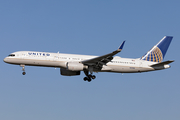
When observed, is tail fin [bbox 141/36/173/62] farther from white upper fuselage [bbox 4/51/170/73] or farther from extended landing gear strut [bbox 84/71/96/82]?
extended landing gear strut [bbox 84/71/96/82]

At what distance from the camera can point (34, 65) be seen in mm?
47375

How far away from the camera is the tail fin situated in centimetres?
5285

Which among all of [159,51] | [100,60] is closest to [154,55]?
[159,51]

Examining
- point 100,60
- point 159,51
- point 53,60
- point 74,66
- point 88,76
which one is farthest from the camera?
point 159,51

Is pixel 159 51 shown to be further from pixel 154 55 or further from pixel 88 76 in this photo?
pixel 88 76

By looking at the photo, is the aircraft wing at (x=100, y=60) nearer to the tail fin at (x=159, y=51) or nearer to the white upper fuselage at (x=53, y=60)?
the white upper fuselage at (x=53, y=60)

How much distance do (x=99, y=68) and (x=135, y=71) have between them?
6.14 m

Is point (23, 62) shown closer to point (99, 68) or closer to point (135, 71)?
point (99, 68)

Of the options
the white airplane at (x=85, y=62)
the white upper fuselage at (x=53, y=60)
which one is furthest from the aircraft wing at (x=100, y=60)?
the white upper fuselage at (x=53, y=60)

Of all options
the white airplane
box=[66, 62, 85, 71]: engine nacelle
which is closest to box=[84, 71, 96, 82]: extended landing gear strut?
the white airplane

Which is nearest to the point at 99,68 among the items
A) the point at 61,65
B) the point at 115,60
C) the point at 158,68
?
the point at 115,60

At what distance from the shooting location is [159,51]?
179ft

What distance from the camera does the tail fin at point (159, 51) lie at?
52850 millimetres

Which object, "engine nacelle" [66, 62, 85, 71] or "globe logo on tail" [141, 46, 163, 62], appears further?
"globe logo on tail" [141, 46, 163, 62]
